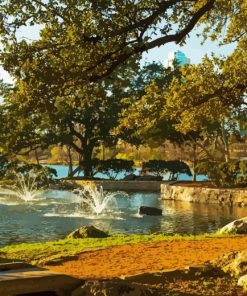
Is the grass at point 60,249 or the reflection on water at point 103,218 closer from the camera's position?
the grass at point 60,249

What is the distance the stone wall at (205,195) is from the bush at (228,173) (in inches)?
62.4

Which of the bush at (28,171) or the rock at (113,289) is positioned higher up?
the bush at (28,171)

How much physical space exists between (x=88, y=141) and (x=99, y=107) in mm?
5410

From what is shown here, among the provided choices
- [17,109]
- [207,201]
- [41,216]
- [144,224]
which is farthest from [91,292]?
[207,201]

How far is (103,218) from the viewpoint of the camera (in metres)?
22.0

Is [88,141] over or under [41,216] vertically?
over

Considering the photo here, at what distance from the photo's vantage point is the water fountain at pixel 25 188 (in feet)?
110

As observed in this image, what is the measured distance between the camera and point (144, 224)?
2006cm

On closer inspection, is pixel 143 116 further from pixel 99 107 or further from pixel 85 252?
pixel 99 107

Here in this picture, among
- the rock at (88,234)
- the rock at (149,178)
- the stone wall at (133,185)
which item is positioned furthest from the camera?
the rock at (149,178)

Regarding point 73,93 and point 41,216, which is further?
point 41,216

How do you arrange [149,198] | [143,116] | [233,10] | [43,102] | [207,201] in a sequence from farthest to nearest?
1. [149,198]
2. [207,201]
3. [143,116]
4. [233,10]
5. [43,102]

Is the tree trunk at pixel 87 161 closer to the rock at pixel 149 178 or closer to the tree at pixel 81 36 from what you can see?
the rock at pixel 149 178

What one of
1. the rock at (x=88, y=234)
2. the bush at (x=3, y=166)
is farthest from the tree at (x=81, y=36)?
the bush at (x=3, y=166)
